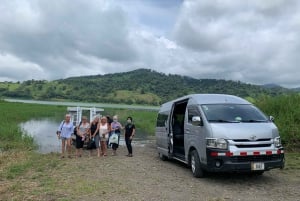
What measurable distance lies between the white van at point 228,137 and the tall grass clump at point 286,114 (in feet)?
20.8

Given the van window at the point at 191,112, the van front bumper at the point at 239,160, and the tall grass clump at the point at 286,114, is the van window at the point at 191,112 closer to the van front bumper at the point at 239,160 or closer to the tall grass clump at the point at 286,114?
the van front bumper at the point at 239,160

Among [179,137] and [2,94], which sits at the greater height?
[2,94]

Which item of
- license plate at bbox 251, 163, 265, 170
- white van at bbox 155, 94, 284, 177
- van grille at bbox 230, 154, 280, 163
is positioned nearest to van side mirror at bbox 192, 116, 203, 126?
white van at bbox 155, 94, 284, 177

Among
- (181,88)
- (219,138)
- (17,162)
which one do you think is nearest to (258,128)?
(219,138)

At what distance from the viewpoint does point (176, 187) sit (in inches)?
379

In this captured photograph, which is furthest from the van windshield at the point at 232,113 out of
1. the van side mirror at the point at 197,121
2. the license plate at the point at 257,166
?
the license plate at the point at 257,166

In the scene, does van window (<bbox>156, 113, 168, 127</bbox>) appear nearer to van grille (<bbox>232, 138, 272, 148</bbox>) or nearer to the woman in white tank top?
the woman in white tank top

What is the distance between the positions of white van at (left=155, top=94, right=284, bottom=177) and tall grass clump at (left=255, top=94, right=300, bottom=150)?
6.35m

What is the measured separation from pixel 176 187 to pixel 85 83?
123 metres

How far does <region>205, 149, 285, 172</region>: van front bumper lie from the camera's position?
9703 mm

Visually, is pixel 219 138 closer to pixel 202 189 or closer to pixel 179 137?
pixel 202 189

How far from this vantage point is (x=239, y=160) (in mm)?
9742

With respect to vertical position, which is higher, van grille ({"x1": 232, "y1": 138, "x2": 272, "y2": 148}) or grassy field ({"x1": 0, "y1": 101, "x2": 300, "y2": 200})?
van grille ({"x1": 232, "y1": 138, "x2": 272, "y2": 148})

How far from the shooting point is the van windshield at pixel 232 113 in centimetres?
1067
